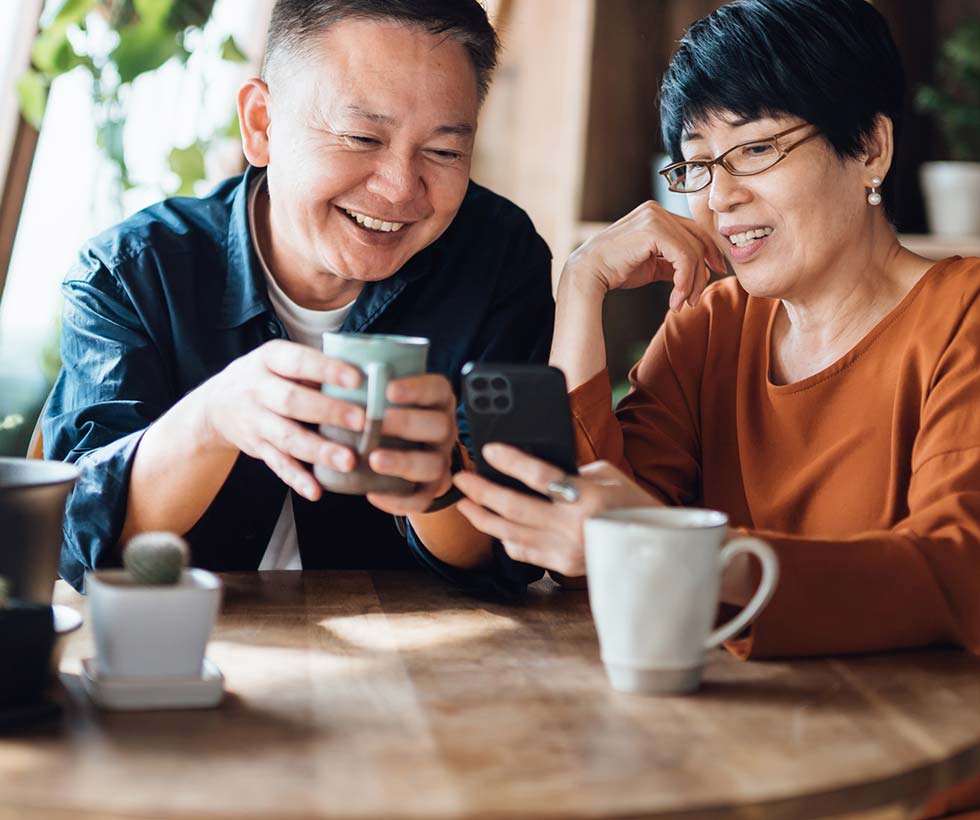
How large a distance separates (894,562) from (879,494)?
28cm

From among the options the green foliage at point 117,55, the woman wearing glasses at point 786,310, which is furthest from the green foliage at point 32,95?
the woman wearing glasses at point 786,310

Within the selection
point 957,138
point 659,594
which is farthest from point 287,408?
point 957,138

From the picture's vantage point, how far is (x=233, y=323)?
1660 millimetres

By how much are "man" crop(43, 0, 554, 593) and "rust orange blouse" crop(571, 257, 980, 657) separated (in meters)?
0.23

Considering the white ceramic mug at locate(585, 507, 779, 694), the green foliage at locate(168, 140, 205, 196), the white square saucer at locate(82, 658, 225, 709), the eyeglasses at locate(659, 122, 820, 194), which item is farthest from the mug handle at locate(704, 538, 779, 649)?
the green foliage at locate(168, 140, 205, 196)

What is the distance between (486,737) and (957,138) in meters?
2.53

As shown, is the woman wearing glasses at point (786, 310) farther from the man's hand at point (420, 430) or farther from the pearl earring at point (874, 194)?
the man's hand at point (420, 430)

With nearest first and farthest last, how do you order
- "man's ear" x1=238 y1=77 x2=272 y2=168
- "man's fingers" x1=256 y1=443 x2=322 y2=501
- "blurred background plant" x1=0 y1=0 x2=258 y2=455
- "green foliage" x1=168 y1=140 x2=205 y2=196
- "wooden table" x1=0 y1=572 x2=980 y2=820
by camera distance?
"wooden table" x1=0 y1=572 x2=980 y2=820
"man's fingers" x1=256 y1=443 x2=322 y2=501
"man's ear" x1=238 y1=77 x2=272 y2=168
"blurred background plant" x1=0 y1=0 x2=258 y2=455
"green foliage" x1=168 y1=140 x2=205 y2=196

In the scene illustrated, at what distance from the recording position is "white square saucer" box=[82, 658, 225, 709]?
90 cm

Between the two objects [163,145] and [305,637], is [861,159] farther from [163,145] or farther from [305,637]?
[163,145]

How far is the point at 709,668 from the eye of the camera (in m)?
1.06

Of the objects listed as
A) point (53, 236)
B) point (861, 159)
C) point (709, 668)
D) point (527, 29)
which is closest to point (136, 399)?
point (709, 668)

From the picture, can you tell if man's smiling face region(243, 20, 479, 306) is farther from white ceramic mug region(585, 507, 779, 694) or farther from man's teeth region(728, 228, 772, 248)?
white ceramic mug region(585, 507, 779, 694)

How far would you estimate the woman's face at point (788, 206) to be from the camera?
4.90 feet
